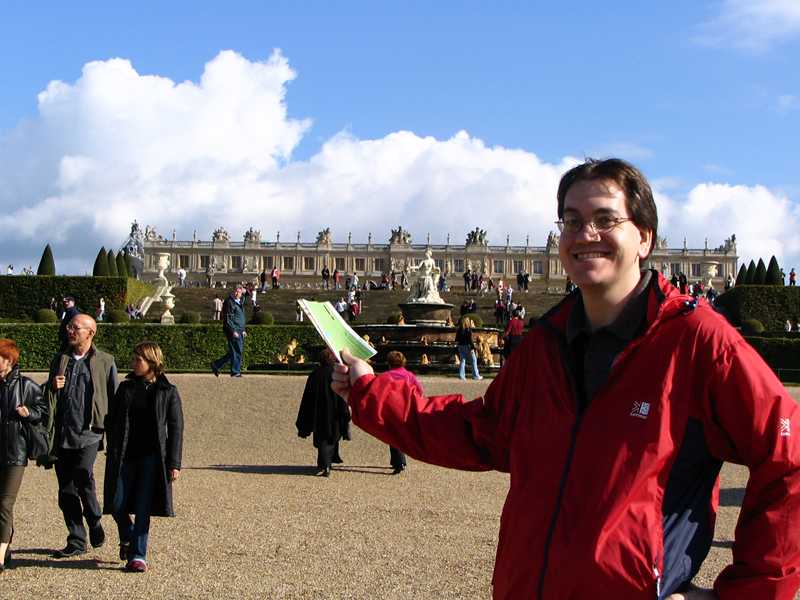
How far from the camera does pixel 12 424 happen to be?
A: 5.41 meters

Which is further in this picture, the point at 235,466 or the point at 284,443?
the point at 284,443

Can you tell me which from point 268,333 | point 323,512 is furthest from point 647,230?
point 268,333

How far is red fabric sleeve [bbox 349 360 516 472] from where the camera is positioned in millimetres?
2172

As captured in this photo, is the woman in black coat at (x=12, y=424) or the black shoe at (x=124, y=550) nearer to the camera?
the woman in black coat at (x=12, y=424)

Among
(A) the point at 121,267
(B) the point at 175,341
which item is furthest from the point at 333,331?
(A) the point at 121,267

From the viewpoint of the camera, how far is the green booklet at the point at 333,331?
214 cm

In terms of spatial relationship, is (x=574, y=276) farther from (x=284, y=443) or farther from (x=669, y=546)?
(x=284, y=443)

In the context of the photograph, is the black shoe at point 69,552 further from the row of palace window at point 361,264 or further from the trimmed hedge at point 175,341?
the row of palace window at point 361,264

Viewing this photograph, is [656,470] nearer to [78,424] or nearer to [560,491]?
[560,491]

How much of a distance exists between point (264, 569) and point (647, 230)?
3648 millimetres

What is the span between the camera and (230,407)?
12609 millimetres

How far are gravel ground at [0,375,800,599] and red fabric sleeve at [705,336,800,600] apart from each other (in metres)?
3.06

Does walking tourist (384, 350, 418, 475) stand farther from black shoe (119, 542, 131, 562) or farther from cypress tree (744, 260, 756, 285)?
cypress tree (744, 260, 756, 285)

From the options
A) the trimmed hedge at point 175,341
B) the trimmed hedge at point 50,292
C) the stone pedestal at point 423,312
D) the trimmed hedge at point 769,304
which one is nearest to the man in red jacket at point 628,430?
the trimmed hedge at point 175,341
